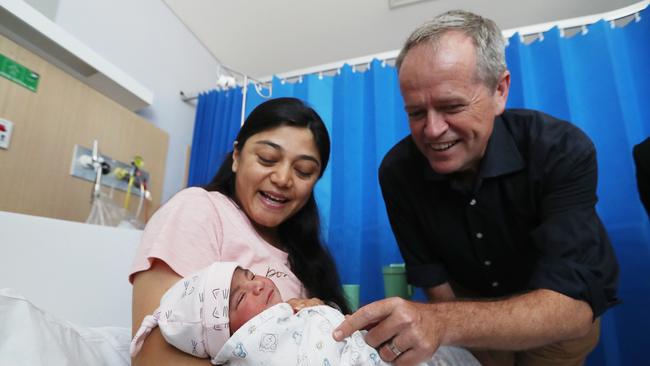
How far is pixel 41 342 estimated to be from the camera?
63cm

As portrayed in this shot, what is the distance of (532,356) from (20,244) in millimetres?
1576

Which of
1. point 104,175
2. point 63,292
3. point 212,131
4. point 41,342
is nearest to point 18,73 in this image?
point 104,175

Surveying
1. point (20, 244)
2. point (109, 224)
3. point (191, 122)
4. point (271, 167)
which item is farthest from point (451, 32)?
point (191, 122)

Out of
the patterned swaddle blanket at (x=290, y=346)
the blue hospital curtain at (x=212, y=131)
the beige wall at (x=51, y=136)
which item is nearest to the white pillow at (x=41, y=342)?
the patterned swaddle blanket at (x=290, y=346)

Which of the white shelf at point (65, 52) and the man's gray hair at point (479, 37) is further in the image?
the white shelf at point (65, 52)

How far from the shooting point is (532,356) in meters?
1.10

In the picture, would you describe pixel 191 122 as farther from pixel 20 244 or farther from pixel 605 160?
pixel 605 160

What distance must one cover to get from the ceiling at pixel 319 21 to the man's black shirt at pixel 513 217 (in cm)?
130

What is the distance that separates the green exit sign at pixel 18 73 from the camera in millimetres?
1271

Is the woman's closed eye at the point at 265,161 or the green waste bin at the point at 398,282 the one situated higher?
the woman's closed eye at the point at 265,161

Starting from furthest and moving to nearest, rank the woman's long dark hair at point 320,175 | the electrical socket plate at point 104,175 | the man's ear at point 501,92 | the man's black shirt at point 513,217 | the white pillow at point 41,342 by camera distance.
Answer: the electrical socket plate at point 104,175 < the woman's long dark hair at point 320,175 < the man's ear at point 501,92 < the man's black shirt at point 513,217 < the white pillow at point 41,342

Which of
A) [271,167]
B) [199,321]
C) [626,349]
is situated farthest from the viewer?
[626,349]

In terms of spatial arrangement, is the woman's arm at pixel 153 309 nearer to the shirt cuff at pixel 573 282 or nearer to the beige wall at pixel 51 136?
the shirt cuff at pixel 573 282

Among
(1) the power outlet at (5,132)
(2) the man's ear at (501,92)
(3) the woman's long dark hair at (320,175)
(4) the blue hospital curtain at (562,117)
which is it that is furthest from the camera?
(4) the blue hospital curtain at (562,117)
